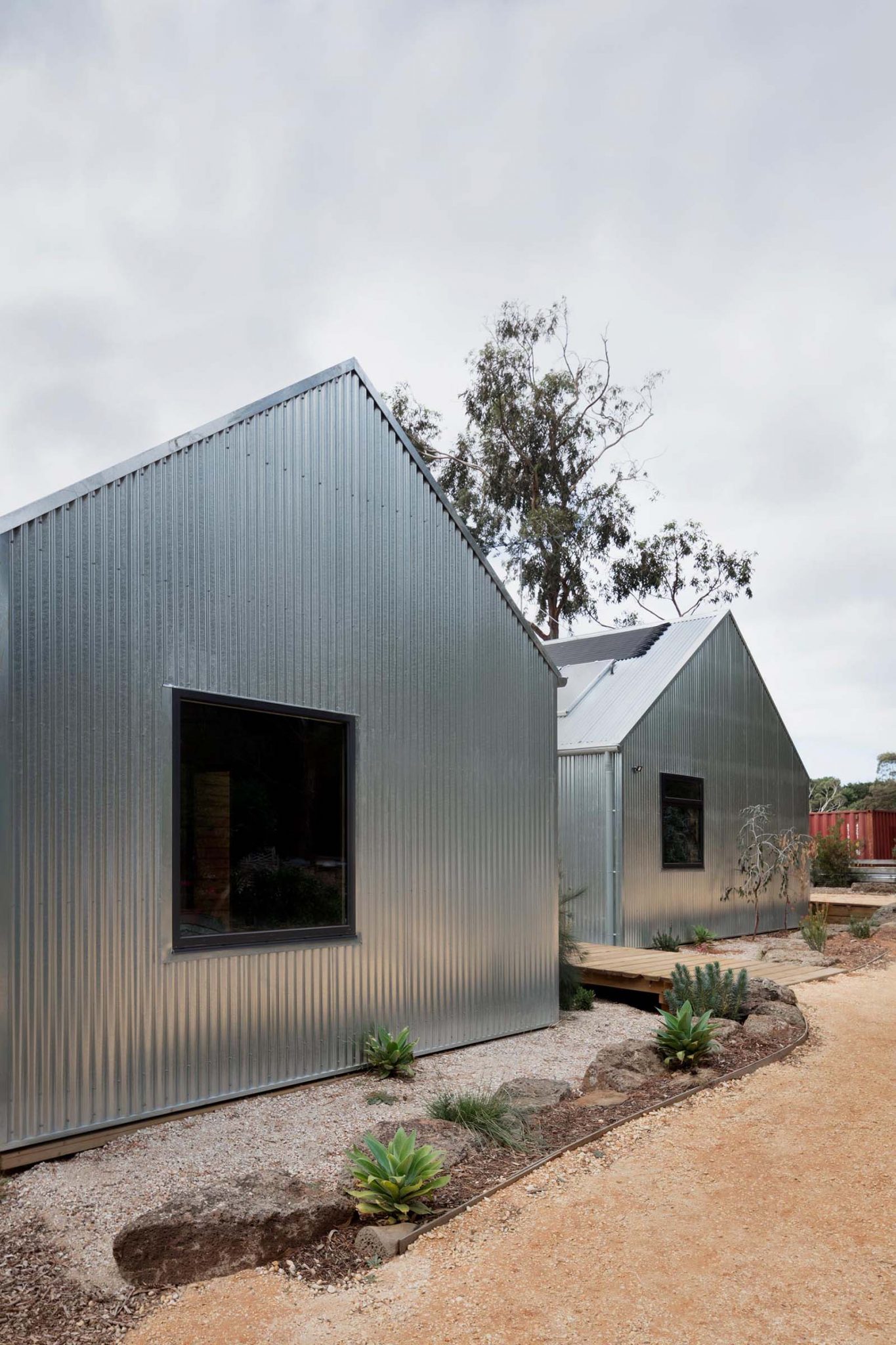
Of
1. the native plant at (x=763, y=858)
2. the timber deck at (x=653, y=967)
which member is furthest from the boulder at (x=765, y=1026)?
the native plant at (x=763, y=858)

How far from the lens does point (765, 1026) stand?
281 inches

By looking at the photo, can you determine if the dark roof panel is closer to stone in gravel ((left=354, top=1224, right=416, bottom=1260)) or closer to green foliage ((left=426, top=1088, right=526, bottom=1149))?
green foliage ((left=426, top=1088, right=526, bottom=1149))

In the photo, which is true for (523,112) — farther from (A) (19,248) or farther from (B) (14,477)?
(B) (14,477)

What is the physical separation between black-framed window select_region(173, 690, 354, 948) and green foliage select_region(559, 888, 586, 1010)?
119 inches

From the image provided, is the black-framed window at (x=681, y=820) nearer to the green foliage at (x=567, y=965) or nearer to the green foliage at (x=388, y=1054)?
the green foliage at (x=567, y=965)

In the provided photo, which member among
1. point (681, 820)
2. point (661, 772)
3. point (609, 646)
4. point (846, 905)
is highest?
point (609, 646)

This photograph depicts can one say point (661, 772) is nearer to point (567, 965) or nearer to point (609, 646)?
point (609, 646)

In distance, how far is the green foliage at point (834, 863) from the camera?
20656mm

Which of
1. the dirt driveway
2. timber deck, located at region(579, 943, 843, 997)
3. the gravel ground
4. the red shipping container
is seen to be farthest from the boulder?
the red shipping container

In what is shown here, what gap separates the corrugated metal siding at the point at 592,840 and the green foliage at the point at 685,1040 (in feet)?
16.5

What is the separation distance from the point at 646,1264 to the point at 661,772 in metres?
9.14

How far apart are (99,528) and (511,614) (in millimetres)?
3481

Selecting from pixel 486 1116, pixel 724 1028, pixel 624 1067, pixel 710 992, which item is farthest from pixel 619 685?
pixel 486 1116

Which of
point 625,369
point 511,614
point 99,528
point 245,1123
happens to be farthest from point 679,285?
point 245,1123
